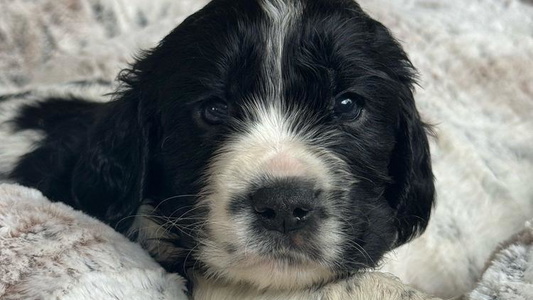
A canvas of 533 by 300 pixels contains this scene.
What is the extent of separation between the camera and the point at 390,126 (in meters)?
2.41

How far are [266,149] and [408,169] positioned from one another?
65 cm

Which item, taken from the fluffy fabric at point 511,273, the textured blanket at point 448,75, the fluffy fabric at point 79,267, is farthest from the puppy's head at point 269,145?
the textured blanket at point 448,75

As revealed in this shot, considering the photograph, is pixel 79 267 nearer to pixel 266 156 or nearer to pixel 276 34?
pixel 266 156

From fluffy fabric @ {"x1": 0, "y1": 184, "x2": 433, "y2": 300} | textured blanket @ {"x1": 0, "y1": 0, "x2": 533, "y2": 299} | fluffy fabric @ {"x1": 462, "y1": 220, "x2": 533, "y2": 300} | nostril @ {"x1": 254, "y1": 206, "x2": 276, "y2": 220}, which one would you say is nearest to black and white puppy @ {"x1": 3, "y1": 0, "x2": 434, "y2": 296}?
nostril @ {"x1": 254, "y1": 206, "x2": 276, "y2": 220}

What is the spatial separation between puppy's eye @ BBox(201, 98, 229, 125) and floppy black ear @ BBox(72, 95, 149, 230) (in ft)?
0.89

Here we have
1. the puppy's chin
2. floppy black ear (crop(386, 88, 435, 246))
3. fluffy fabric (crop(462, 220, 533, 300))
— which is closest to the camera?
the puppy's chin

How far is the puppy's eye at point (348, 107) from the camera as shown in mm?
2248

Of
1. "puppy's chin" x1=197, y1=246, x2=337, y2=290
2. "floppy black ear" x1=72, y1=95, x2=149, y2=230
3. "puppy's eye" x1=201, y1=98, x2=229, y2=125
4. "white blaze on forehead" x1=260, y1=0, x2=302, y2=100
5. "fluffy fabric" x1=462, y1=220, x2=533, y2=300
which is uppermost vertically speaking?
"white blaze on forehead" x1=260, y1=0, x2=302, y2=100

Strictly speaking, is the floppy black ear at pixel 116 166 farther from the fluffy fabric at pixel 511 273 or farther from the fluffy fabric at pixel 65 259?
the fluffy fabric at pixel 511 273

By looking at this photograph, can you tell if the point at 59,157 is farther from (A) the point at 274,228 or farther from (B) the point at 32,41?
(B) the point at 32,41

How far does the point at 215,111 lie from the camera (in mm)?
2242

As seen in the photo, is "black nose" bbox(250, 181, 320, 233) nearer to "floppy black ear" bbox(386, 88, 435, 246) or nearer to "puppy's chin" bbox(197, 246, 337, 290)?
"puppy's chin" bbox(197, 246, 337, 290)

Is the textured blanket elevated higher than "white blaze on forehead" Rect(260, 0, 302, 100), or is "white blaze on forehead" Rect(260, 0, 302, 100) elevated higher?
"white blaze on forehead" Rect(260, 0, 302, 100)

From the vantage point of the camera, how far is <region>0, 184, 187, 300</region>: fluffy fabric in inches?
76.7
